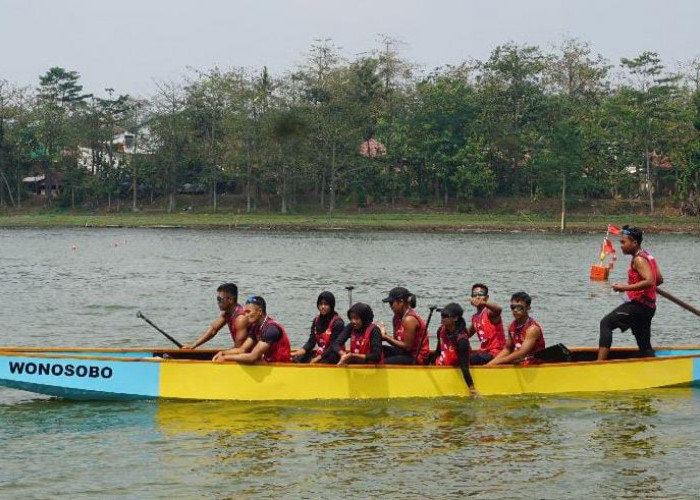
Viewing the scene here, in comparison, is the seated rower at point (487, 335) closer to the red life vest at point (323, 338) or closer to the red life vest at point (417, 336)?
the red life vest at point (417, 336)

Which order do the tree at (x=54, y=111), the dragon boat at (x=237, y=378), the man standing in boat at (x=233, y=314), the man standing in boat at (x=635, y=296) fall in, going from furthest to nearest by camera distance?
the tree at (x=54, y=111)
the man standing in boat at (x=635, y=296)
the man standing in boat at (x=233, y=314)
the dragon boat at (x=237, y=378)

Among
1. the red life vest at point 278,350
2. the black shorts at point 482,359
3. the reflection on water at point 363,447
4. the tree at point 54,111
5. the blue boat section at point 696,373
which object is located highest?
the tree at point 54,111

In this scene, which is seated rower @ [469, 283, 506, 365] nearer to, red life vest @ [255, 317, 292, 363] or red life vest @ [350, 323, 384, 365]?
red life vest @ [350, 323, 384, 365]

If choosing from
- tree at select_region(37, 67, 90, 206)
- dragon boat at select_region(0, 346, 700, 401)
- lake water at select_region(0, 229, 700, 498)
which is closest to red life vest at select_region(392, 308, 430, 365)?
dragon boat at select_region(0, 346, 700, 401)

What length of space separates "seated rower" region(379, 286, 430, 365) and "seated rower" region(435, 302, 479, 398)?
1.04 feet

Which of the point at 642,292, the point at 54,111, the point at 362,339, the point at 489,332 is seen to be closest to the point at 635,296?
the point at 642,292

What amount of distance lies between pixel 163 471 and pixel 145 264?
116 ft

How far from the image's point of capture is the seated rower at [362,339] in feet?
51.0

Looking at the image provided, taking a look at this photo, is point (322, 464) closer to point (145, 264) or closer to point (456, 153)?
point (145, 264)

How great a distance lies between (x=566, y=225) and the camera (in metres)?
70.5

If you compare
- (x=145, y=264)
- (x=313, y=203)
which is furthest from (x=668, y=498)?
(x=313, y=203)

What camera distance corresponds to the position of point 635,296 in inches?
660

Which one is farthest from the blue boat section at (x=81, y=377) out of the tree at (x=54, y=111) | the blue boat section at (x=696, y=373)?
the tree at (x=54, y=111)

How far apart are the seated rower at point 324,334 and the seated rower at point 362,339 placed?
240 mm
